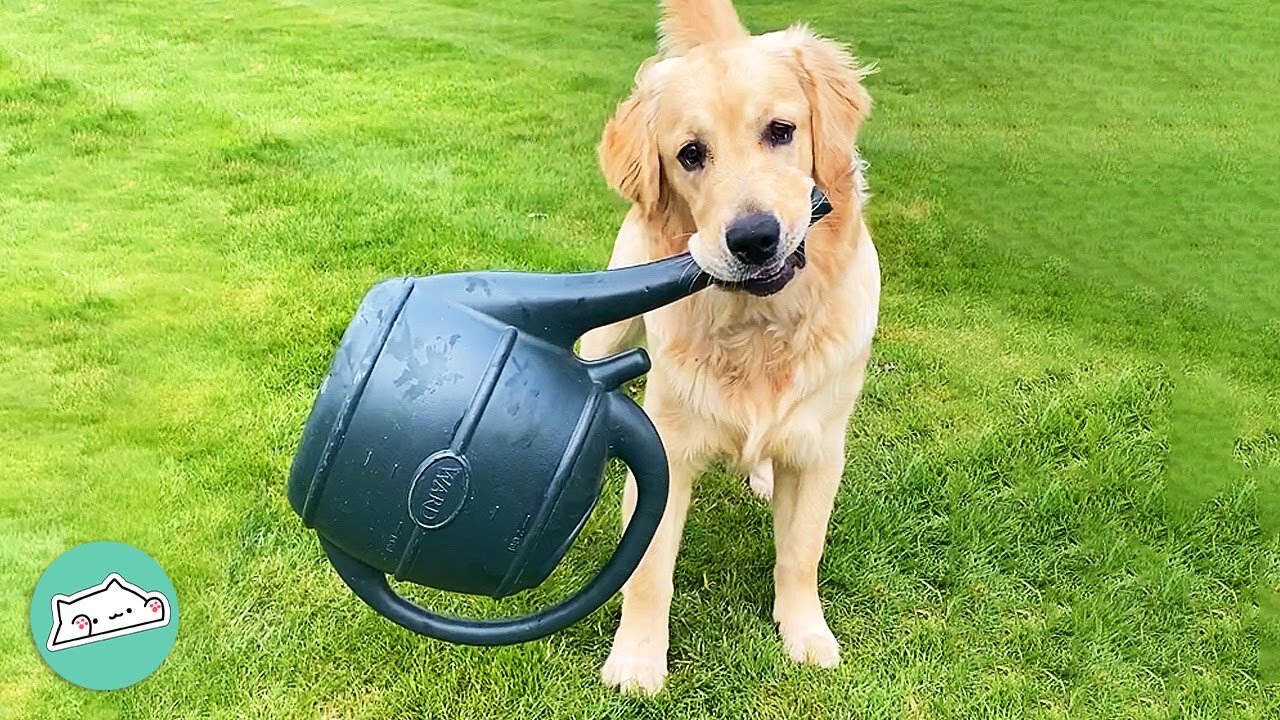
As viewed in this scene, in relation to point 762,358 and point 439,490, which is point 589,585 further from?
point 762,358

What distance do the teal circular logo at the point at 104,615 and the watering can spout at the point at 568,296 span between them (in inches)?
43.0

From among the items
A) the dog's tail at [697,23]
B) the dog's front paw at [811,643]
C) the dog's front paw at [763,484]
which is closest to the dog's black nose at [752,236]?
the dog's tail at [697,23]

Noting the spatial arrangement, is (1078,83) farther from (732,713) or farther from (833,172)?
(732,713)

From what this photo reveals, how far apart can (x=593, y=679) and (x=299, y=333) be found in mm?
1429

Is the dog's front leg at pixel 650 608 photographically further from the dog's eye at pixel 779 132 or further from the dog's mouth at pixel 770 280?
the dog's eye at pixel 779 132

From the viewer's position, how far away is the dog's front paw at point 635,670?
Result: 181 cm

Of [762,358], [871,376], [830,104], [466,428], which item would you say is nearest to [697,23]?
[830,104]

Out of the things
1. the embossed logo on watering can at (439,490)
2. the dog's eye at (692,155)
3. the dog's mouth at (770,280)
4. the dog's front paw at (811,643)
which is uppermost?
the dog's eye at (692,155)

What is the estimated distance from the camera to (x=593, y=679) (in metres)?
1.83

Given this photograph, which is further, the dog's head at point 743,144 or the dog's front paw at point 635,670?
the dog's front paw at point 635,670

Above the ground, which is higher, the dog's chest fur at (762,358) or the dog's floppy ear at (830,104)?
the dog's floppy ear at (830,104)

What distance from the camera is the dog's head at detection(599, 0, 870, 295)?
1.48 metres

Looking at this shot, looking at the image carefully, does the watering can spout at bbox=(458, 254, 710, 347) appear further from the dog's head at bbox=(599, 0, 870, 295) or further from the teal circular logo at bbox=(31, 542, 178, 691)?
the teal circular logo at bbox=(31, 542, 178, 691)

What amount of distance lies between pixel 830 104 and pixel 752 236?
360mm
